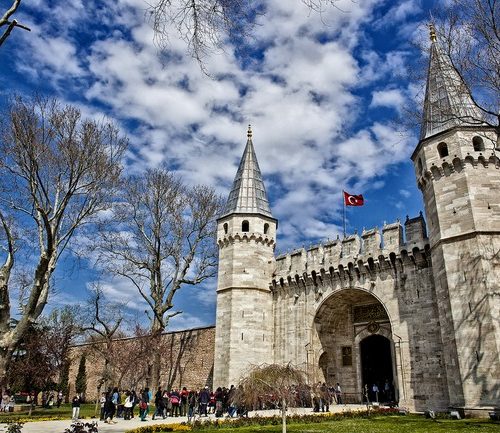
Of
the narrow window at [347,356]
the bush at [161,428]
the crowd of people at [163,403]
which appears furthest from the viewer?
the narrow window at [347,356]

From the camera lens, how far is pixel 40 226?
48.2 feet

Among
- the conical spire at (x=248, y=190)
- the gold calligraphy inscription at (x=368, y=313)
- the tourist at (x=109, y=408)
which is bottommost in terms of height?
the tourist at (x=109, y=408)

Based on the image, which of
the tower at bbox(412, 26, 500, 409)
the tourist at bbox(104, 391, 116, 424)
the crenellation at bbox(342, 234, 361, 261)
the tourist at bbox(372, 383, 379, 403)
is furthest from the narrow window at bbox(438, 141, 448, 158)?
the tourist at bbox(104, 391, 116, 424)

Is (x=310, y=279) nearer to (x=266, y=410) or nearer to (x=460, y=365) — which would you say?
(x=266, y=410)

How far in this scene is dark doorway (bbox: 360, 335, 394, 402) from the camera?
835 inches

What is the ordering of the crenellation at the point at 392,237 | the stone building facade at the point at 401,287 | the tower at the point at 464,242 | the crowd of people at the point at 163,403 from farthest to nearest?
the crenellation at the point at 392,237 → the crowd of people at the point at 163,403 → the stone building facade at the point at 401,287 → the tower at the point at 464,242

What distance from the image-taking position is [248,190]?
26.5m

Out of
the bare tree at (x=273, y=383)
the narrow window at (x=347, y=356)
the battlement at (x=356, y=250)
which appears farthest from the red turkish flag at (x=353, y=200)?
the bare tree at (x=273, y=383)

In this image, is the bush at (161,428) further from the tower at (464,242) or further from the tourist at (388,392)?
the tourist at (388,392)

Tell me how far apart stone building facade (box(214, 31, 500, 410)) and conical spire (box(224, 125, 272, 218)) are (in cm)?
9

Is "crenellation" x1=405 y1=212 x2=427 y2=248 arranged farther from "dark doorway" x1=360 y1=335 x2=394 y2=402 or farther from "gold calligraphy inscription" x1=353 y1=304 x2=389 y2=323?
"dark doorway" x1=360 y1=335 x2=394 y2=402

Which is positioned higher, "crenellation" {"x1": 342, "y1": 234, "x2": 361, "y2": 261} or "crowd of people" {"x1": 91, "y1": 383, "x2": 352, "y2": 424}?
"crenellation" {"x1": 342, "y1": 234, "x2": 361, "y2": 261}

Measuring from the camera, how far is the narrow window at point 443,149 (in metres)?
18.2

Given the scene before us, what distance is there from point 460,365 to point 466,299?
221 centimetres
